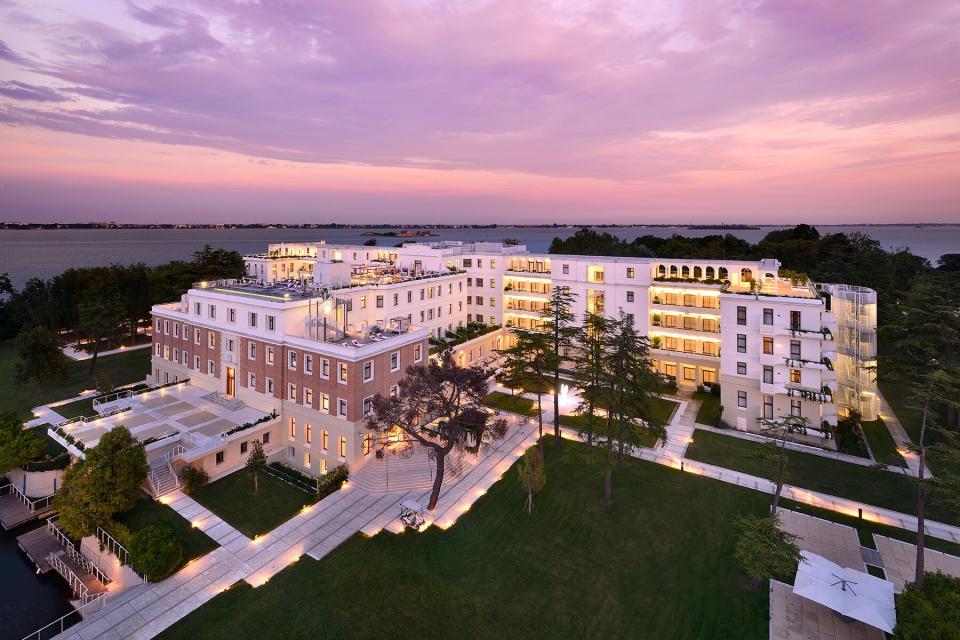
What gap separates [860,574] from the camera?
18656mm

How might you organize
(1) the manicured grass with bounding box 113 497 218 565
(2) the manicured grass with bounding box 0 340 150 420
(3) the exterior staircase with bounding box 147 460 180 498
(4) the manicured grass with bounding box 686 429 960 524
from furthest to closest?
1. (2) the manicured grass with bounding box 0 340 150 420
2. (3) the exterior staircase with bounding box 147 460 180 498
3. (4) the manicured grass with bounding box 686 429 960 524
4. (1) the manicured grass with bounding box 113 497 218 565

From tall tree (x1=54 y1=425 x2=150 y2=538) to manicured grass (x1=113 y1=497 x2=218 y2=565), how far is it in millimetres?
819

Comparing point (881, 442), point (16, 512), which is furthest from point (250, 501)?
point (881, 442)

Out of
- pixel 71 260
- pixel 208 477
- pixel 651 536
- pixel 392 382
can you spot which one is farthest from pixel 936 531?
pixel 71 260

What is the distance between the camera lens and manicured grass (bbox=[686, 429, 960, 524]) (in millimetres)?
26859

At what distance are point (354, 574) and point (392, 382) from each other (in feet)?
46.6

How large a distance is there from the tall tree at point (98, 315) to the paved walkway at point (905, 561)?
6833 cm

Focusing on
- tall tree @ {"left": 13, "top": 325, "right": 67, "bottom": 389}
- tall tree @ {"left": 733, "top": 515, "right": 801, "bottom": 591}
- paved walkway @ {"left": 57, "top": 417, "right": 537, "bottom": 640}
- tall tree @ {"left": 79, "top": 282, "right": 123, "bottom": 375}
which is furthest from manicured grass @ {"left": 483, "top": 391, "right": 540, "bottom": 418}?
tall tree @ {"left": 79, "top": 282, "right": 123, "bottom": 375}

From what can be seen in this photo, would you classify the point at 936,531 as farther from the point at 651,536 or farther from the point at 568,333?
the point at 568,333

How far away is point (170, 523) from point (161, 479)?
418 cm

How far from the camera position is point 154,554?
855 inches

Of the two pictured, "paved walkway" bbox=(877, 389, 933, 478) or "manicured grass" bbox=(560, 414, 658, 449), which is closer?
"paved walkway" bbox=(877, 389, 933, 478)

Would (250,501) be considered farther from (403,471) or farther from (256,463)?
(403,471)

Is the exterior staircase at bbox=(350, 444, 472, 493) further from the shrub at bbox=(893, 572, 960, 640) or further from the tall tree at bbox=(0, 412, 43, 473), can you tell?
the tall tree at bbox=(0, 412, 43, 473)
